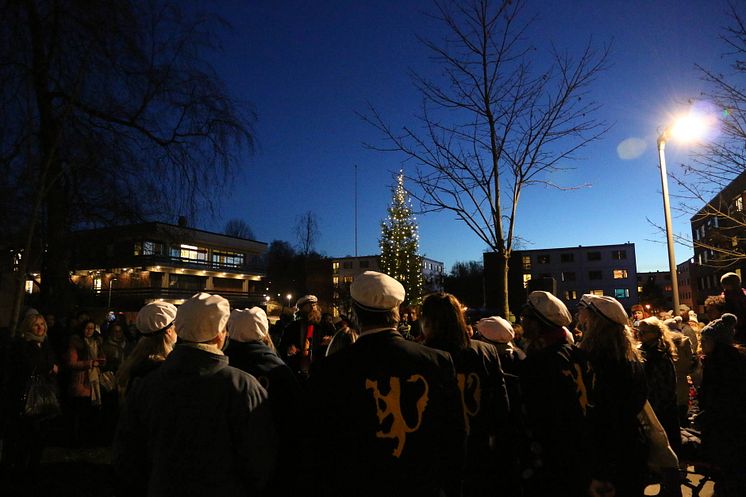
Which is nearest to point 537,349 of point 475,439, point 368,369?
point 475,439

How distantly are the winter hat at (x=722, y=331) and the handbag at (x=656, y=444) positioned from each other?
3.45 ft

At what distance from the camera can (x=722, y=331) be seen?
3.84 meters

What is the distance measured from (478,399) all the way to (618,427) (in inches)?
38.8

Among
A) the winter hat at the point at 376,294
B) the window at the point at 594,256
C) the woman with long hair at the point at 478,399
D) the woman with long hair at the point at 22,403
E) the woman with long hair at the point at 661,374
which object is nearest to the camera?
the winter hat at the point at 376,294

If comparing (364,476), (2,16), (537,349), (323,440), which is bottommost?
(364,476)

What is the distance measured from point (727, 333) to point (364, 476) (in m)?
3.66

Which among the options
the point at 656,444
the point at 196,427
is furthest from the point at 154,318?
the point at 656,444

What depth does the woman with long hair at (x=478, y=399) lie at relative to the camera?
322cm

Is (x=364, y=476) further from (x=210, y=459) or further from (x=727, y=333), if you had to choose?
(x=727, y=333)

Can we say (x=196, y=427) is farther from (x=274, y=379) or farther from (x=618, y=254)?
(x=618, y=254)

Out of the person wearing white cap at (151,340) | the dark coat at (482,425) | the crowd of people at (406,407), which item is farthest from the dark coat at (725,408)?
the person wearing white cap at (151,340)

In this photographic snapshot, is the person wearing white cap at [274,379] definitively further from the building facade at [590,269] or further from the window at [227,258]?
the building facade at [590,269]

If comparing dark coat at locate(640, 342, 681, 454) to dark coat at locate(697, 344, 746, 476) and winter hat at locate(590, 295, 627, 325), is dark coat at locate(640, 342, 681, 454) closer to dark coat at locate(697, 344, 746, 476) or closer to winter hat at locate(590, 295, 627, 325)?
dark coat at locate(697, 344, 746, 476)

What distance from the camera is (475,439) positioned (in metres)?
3.23
